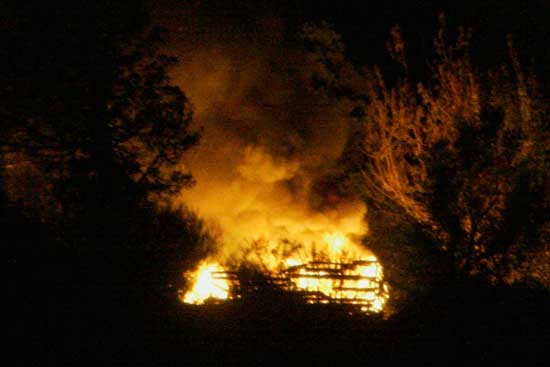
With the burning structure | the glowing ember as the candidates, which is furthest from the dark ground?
the burning structure

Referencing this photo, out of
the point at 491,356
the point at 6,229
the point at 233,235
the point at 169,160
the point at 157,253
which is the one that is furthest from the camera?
the point at 233,235

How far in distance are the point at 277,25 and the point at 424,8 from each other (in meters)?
3.97

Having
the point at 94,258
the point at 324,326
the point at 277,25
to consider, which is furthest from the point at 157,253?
the point at 277,25

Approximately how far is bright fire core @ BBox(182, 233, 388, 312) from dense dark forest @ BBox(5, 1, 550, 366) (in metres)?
0.34

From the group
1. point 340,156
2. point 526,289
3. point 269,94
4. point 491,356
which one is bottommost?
point 491,356

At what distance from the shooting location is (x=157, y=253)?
13.6 metres

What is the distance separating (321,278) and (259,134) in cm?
692

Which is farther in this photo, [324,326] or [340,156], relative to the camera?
[340,156]

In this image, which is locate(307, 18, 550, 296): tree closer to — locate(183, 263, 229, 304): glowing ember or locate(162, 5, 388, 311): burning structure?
locate(162, 5, 388, 311): burning structure

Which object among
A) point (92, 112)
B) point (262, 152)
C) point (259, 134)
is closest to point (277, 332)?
point (92, 112)

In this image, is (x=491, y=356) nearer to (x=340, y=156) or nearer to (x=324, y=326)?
(x=324, y=326)

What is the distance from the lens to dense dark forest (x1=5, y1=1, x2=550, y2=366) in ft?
34.4

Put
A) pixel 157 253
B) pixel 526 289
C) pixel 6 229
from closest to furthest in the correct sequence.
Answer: pixel 526 289 < pixel 6 229 < pixel 157 253

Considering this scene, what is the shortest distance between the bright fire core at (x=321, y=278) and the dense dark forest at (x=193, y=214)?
0.34 meters
